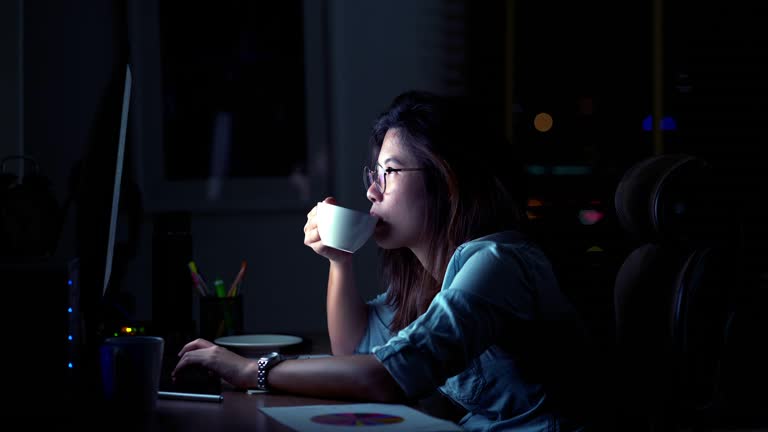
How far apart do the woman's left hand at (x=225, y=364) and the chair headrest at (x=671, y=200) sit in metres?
0.64

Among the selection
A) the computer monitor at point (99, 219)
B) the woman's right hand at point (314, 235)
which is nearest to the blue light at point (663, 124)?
the woman's right hand at point (314, 235)

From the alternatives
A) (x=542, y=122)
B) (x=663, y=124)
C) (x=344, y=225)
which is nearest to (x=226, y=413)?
(x=344, y=225)

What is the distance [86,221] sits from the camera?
139 cm

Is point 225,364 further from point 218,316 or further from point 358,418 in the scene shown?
point 218,316

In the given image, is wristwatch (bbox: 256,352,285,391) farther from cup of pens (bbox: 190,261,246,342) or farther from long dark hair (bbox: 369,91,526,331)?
cup of pens (bbox: 190,261,246,342)

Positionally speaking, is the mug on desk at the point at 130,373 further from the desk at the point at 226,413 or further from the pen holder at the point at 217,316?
the pen holder at the point at 217,316

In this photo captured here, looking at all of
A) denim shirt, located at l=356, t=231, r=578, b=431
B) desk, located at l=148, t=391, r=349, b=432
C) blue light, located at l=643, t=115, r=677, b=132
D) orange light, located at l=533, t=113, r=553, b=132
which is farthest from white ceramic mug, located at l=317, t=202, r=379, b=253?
blue light, located at l=643, t=115, r=677, b=132

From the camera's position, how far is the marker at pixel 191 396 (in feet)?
3.21

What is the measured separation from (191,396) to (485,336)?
1.36 feet

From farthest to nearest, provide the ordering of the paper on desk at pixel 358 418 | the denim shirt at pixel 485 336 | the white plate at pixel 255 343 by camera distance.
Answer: the white plate at pixel 255 343 → the denim shirt at pixel 485 336 → the paper on desk at pixel 358 418

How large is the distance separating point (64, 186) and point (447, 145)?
1.57m

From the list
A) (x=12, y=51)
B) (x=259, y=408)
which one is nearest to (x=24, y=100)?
(x=12, y=51)

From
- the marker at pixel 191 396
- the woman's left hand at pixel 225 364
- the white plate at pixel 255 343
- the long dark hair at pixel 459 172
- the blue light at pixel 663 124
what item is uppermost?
the blue light at pixel 663 124

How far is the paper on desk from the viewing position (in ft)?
2.65
